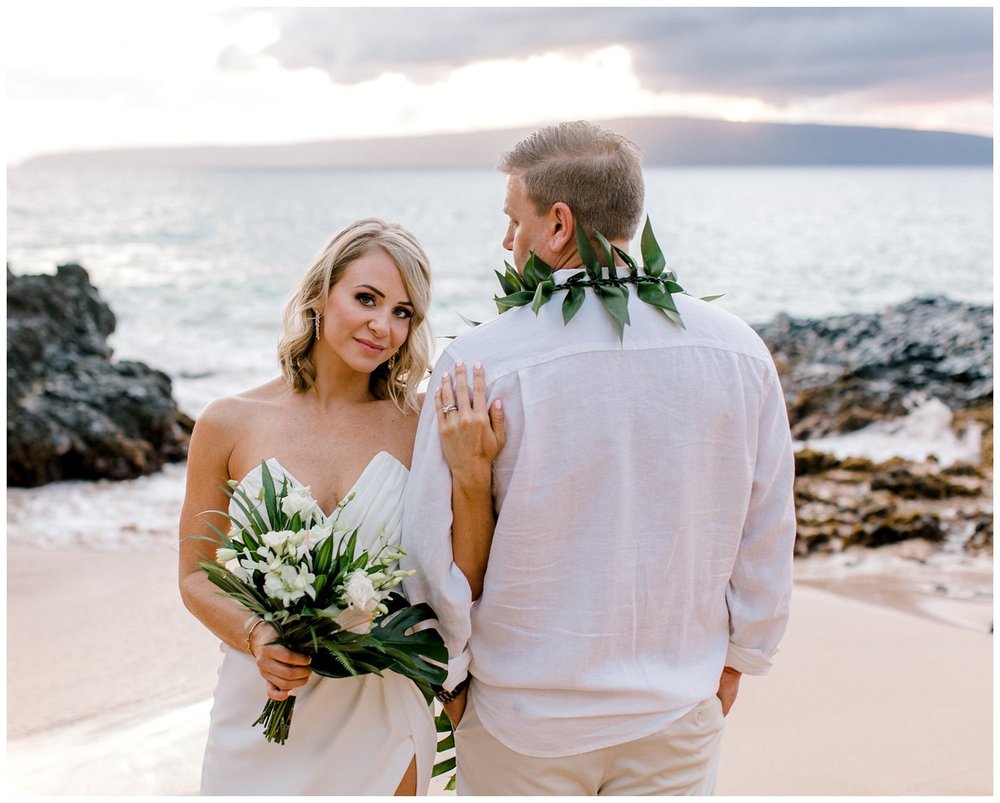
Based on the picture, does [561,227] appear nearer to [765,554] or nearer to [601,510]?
[601,510]

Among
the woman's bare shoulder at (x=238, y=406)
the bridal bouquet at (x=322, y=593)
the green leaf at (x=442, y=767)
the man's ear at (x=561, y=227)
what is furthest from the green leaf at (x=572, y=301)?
the green leaf at (x=442, y=767)

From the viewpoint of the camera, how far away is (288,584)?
2.05m

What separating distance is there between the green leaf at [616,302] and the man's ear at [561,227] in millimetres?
140

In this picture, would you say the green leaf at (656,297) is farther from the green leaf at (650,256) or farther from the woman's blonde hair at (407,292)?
the woman's blonde hair at (407,292)

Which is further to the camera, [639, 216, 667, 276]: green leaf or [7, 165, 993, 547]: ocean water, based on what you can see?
[7, 165, 993, 547]: ocean water

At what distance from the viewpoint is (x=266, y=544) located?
2.12 metres

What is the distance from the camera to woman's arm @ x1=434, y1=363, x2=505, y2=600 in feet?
6.70

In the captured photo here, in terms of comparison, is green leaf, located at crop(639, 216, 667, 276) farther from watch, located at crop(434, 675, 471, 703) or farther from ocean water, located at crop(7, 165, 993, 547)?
ocean water, located at crop(7, 165, 993, 547)

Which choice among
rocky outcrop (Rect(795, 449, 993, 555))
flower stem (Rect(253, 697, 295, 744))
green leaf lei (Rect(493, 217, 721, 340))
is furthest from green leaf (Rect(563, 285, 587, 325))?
rocky outcrop (Rect(795, 449, 993, 555))

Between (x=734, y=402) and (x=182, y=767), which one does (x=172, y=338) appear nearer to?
(x=182, y=767)

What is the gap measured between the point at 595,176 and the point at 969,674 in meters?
4.10

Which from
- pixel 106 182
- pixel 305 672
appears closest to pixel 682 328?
pixel 305 672

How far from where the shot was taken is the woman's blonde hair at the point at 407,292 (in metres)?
2.74

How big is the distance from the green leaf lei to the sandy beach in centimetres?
281
